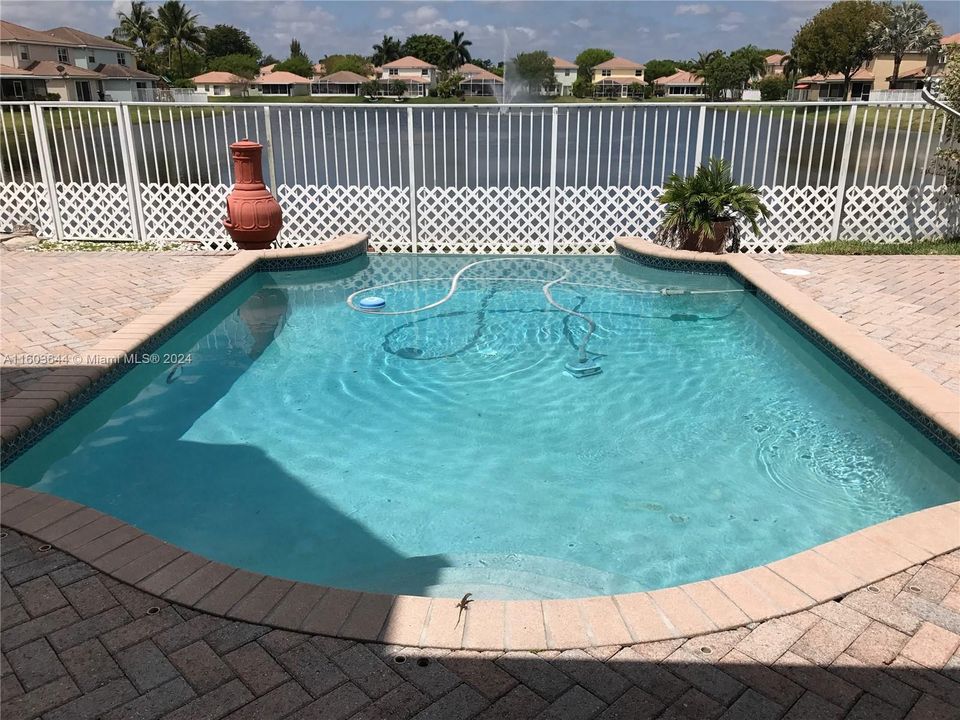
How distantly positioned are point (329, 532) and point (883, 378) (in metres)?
4.15

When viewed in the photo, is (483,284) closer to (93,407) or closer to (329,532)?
(93,407)

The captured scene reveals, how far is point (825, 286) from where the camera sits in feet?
27.4

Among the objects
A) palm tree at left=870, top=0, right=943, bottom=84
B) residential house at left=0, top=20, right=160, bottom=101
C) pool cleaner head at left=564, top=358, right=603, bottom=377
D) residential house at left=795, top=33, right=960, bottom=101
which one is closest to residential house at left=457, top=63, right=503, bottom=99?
→ residential house at left=795, top=33, right=960, bottom=101

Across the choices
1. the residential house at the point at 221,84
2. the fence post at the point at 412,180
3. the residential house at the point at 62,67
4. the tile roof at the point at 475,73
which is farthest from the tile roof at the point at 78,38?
the fence post at the point at 412,180

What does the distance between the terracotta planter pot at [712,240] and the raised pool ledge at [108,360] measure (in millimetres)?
5537

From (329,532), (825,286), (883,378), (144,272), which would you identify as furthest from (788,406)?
(144,272)

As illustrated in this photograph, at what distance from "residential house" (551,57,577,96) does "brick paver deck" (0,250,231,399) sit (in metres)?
115

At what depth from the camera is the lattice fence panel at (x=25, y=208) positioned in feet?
35.8

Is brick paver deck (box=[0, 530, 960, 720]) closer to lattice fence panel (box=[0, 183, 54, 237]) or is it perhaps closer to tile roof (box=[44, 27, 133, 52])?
lattice fence panel (box=[0, 183, 54, 237])

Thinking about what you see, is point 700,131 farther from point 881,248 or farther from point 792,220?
point 881,248

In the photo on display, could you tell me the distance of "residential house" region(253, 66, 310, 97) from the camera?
304ft

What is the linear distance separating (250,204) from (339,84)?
90445 mm

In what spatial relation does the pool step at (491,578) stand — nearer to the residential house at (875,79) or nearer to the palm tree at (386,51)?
the residential house at (875,79)

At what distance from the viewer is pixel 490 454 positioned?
517cm
